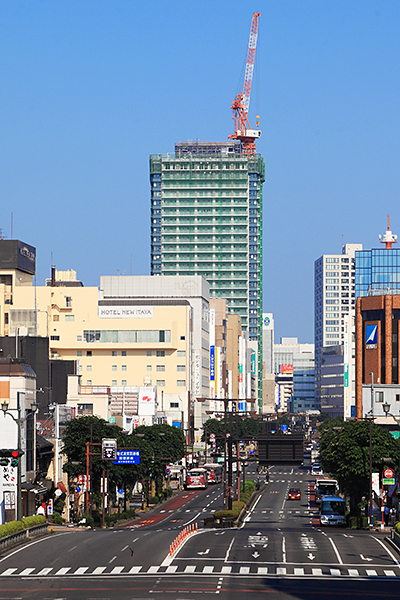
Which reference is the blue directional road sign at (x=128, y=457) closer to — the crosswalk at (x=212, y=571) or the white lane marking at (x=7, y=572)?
the crosswalk at (x=212, y=571)

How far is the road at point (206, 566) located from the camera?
4094 centimetres

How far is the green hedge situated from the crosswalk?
320 inches

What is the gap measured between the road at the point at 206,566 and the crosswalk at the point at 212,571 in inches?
1.9

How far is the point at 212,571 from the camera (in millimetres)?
46219

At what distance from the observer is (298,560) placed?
50906 mm

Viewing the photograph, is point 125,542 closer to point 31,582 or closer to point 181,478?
point 31,582

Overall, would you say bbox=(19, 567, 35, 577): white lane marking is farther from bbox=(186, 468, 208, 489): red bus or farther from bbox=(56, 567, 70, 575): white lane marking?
bbox=(186, 468, 208, 489): red bus

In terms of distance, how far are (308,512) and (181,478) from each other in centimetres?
5106

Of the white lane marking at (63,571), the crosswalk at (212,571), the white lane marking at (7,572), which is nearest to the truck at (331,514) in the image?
the crosswalk at (212,571)

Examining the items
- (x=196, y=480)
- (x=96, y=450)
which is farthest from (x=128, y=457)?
(x=196, y=480)

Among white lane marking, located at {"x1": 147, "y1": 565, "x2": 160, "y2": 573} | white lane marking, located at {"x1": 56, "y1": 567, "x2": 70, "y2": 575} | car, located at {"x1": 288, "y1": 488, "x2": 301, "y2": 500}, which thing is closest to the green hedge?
white lane marking, located at {"x1": 56, "y1": 567, "x2": 70, "y2": 575}

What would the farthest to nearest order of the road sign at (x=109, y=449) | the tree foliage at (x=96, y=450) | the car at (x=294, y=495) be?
the car at (x=294, y=495) < the tree foliage at (x=96, y=450) < the road sign at (x=109, y=449)

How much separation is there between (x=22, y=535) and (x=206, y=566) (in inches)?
657

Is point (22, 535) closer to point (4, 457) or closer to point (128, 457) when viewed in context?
point (4, 457)
